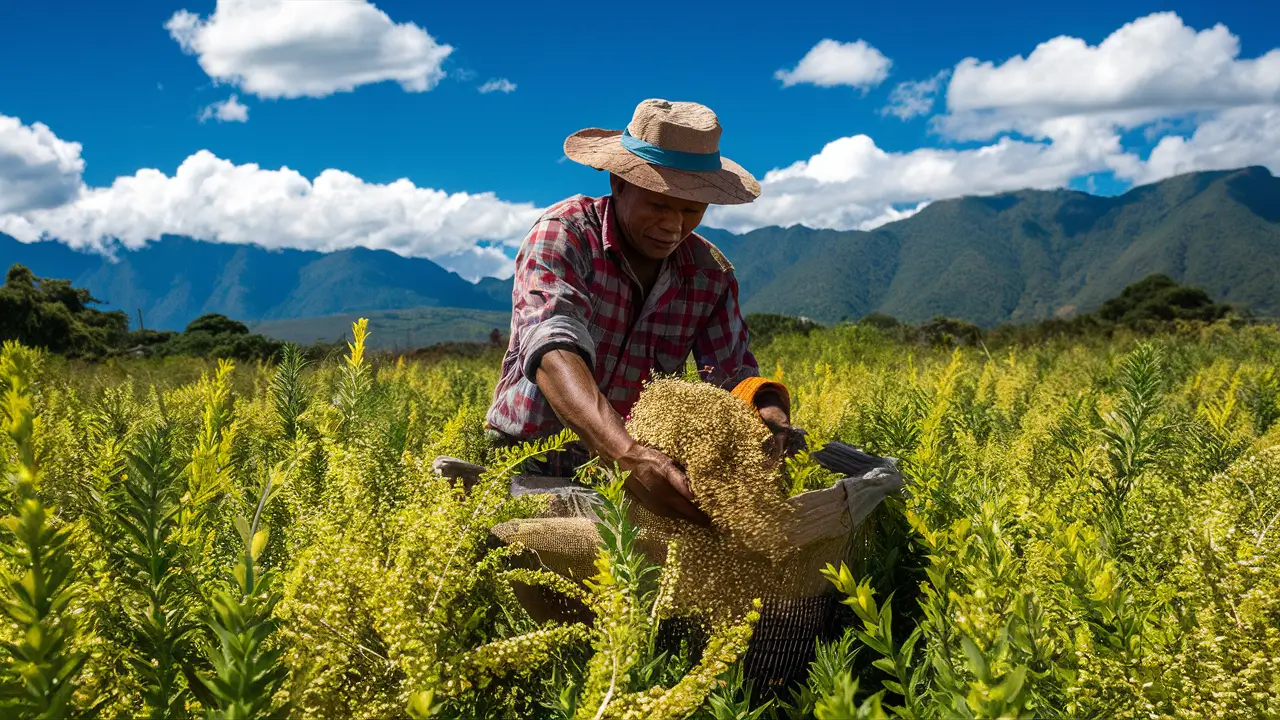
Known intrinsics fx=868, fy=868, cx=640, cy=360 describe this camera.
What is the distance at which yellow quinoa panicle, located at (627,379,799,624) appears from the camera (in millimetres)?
2111

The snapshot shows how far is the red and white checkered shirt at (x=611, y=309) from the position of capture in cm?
324

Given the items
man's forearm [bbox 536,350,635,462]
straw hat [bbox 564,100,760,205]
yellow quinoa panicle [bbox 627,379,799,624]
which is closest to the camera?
yellow quinoa panicle [bbox 627,379,799,624]

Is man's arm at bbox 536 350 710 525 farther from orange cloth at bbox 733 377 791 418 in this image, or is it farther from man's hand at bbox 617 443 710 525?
orange cloth at bbox 733 377 791 418

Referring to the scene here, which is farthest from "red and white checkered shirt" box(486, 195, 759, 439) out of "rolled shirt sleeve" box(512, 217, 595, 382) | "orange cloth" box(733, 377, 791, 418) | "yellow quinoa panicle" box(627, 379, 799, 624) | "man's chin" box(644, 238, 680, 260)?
"yellow quinoa panicle" box(627, 379, 799, 624)

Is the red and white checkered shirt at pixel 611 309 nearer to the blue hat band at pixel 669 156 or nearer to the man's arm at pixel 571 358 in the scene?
the man's arm at pixel 571 358

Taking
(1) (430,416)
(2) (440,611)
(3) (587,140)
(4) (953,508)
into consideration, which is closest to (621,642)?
(2) (440,611)

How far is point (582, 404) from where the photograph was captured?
2.51 meters

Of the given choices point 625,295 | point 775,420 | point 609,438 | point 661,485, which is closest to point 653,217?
point 625,295

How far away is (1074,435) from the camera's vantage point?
3590 mm

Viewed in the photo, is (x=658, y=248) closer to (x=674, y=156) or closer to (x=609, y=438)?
(x=674, y=156)

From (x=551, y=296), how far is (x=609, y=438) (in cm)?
87

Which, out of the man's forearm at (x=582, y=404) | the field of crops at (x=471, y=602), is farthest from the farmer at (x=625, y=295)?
the field of crops at (x=471, y=602)

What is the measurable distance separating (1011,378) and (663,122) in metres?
3.80

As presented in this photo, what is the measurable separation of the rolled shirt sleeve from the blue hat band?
0.41 meters
